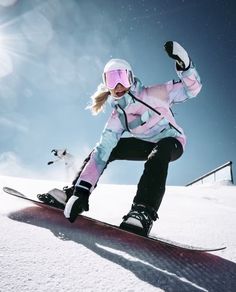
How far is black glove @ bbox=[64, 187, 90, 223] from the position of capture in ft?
7.59

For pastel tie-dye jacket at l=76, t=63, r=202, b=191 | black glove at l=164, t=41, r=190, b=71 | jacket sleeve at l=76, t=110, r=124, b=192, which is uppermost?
black glove at l=164, t=41, r=190, b=71

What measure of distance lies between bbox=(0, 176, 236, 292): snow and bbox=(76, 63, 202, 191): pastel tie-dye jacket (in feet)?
3.01

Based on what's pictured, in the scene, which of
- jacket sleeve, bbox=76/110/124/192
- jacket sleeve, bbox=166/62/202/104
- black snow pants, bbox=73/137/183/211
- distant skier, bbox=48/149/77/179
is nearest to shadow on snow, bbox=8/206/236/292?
black snow pants, bbox=73/137/183/211

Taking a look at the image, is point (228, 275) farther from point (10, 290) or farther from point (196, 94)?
point (196, 94)

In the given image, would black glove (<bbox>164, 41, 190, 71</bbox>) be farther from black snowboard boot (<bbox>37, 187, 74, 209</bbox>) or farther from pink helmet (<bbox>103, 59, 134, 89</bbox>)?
black snowboard boot (<bbox>37, 187, 74, 209</bbox>)

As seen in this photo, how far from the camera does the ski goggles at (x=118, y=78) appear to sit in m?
3.15

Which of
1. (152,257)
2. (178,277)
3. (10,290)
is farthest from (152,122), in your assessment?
(10,290)

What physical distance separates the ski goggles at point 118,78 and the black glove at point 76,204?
1.16 m

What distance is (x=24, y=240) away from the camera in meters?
1.71

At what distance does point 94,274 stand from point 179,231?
131 centimetres

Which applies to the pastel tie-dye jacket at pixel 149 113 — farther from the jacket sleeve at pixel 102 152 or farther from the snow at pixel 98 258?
the snow at pixel 98 258

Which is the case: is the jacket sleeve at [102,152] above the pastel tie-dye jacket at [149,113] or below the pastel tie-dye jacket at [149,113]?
below

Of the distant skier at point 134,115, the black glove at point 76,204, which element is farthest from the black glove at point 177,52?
the black glove at point 76,204

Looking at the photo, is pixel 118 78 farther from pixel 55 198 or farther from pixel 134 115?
pixel 55 198
